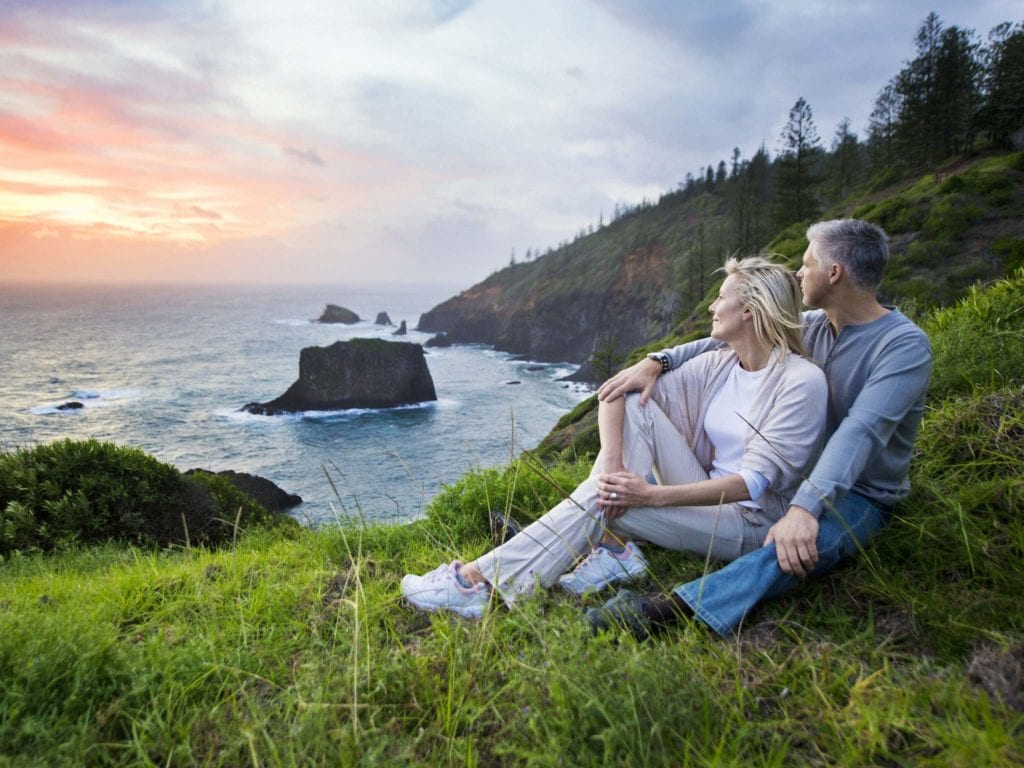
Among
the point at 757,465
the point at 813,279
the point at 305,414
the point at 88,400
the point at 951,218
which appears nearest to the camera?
the point at 757,465

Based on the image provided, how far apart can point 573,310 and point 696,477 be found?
9510 centimetres

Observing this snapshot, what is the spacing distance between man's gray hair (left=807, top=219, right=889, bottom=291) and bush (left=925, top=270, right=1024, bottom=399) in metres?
2.31

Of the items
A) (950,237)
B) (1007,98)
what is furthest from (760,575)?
(1007,98)

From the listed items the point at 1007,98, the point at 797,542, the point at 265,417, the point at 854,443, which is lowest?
the point at 265,417

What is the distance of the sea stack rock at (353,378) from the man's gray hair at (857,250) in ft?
173

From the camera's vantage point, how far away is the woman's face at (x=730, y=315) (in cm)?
352

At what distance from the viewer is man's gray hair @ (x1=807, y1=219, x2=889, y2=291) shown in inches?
127

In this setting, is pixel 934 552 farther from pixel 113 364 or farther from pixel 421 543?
pixel 113 364

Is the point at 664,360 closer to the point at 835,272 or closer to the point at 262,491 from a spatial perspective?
the point at 835,272

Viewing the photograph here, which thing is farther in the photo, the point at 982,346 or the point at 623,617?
the point at 982,346

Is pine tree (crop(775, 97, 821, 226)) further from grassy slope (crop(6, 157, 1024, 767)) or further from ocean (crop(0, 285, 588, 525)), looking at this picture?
grassy slope (crop(6, 157, 1024, 767))

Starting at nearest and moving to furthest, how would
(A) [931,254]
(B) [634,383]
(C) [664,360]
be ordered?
(B) [634,383]
(C) [664,360]
(A) [931,254]

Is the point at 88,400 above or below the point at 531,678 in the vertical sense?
below

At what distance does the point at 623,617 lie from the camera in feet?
9.50
